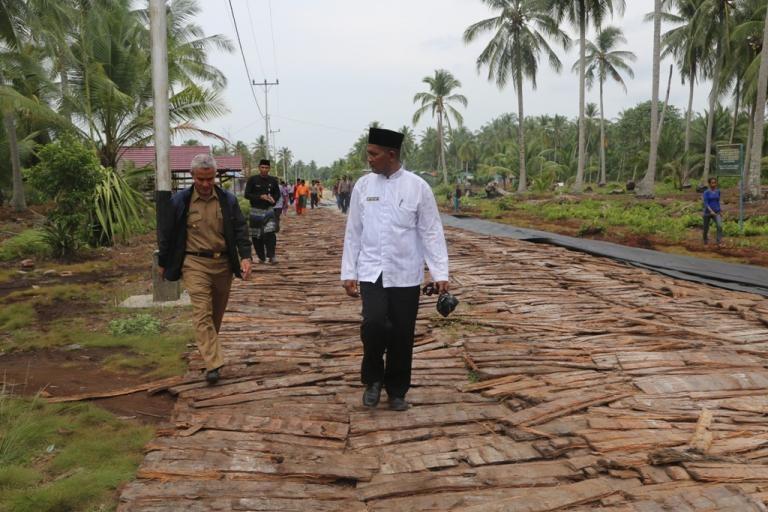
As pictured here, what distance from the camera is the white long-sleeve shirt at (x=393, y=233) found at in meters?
3.79

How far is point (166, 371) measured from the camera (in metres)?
4.77

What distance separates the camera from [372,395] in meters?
Answer: 3.96

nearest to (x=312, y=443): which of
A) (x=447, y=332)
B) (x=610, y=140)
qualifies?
(x=447, y=332)

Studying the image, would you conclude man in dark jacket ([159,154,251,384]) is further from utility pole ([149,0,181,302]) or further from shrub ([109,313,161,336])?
utility pole ([149,0,181,302])

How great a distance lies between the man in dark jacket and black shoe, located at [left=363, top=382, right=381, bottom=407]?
1163mm

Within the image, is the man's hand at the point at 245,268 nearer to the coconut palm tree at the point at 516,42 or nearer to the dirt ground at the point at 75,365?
the dirt ground at the point at 75,365

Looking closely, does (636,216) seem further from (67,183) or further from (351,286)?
(351,286)

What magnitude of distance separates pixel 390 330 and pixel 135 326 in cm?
334

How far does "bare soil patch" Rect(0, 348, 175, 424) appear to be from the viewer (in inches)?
157

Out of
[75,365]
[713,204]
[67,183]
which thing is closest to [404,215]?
[75,365]

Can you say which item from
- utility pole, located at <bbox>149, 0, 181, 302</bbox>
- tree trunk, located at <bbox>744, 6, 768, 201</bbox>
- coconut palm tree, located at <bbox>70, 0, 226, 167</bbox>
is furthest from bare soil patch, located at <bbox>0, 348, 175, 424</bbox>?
tree trunk, located at <bbox>744, 6, 768, 201</bbox>

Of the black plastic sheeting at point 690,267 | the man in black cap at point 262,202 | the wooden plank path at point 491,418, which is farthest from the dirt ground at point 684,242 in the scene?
the man in black cap at point 262,202

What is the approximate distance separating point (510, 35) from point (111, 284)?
32.0m

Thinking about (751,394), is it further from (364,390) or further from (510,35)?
(510,35)
